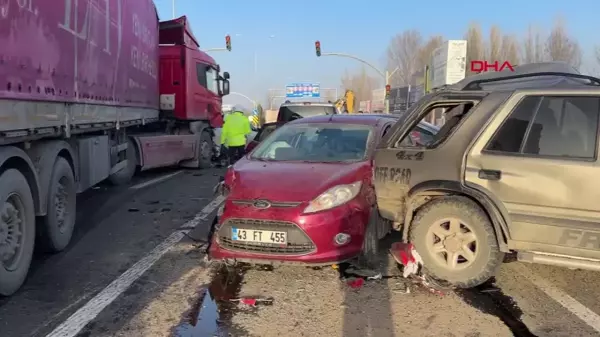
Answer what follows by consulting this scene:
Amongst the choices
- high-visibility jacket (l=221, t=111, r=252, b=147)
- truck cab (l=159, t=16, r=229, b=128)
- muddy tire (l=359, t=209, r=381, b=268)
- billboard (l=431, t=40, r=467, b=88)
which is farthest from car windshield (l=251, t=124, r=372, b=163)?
billboard (l=431, t=40, r=467, b=88)

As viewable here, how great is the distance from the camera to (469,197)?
4.52 m

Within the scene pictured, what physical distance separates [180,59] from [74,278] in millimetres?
8379

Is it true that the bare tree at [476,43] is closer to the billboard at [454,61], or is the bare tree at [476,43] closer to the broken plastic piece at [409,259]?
the billboard at [454,61]

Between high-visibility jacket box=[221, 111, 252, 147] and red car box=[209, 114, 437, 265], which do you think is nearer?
red car box=[209, 114, 437, 265]

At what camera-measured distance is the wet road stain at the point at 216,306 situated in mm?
3771

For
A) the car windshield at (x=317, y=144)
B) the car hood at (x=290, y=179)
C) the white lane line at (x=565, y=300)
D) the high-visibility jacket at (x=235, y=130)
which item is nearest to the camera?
the white lane line at (x=565, y=300)

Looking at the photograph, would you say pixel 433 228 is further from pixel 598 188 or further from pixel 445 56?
pixel 445 56

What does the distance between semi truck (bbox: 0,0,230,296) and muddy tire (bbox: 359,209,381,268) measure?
118 inches

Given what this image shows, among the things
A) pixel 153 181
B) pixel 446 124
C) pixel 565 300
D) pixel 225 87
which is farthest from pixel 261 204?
pixel 225 87

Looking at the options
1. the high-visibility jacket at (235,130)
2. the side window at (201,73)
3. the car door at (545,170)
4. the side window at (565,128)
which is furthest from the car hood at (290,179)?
the side window at (201,73)

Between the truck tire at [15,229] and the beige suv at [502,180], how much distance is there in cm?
319

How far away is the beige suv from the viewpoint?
13.4 feet

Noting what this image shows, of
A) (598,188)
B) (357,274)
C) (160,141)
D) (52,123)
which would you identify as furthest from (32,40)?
(160,141)

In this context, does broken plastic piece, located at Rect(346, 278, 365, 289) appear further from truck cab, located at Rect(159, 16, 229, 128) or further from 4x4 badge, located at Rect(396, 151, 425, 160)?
truck cab, located at Rect(159, 16, 229, 128)
